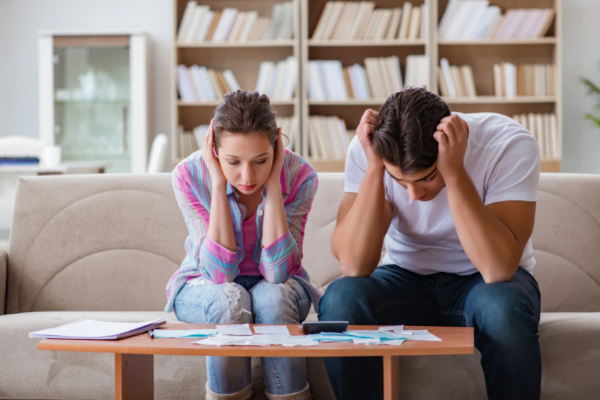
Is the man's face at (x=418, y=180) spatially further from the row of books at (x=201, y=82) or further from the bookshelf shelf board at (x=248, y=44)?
the row of books at (x=201, y=82)

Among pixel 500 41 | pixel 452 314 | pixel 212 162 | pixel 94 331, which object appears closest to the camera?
pixel 94 331

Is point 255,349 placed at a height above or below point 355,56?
below

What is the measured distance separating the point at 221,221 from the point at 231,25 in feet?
8.37

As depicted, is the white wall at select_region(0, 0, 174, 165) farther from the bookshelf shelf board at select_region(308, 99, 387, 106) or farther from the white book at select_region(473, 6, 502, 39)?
the white book at select_region(473, 6, 502, 39)

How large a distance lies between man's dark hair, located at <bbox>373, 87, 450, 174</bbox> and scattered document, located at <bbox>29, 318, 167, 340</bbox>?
60 centimetres

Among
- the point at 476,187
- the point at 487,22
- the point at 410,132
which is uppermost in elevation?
the point at 487,22

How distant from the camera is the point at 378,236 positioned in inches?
52.4

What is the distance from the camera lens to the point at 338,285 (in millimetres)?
1287

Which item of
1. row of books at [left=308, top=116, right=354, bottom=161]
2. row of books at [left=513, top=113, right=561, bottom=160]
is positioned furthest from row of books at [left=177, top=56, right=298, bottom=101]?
row of books at [left=513, top=113, right=561, bottom=160]

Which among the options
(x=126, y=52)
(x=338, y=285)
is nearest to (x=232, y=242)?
(x=338, y=285)

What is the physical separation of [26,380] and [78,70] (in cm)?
283

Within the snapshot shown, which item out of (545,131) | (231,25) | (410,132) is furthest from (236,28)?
(410,132)

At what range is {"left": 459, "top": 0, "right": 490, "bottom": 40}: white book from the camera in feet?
11.6

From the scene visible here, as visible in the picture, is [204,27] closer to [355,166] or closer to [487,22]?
[487,22]
